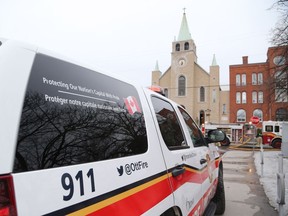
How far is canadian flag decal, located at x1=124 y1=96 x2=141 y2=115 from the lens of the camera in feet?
6.21

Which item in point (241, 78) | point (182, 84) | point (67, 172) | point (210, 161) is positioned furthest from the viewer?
point (182, 84)

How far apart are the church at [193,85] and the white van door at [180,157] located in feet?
143

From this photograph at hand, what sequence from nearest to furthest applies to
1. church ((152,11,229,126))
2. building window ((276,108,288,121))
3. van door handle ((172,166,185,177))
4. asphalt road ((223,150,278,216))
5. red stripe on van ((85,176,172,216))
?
1. red stripe on van ((85,176,172,216))
2. van door handle ((172,166,185,177))
3. asphalt road ((223,150,278,216))
4. building window ((276,108,288,121))
5. church ((152,11,229,126))

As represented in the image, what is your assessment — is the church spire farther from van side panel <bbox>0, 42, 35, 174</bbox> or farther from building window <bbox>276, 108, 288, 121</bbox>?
van side panel <bbox>0, 42, 35, 174</bbox>

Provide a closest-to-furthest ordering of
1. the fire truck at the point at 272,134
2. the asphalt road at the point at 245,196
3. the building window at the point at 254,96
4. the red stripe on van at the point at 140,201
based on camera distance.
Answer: the red stripe on van at the point at 140,201 → the asphalt road at the point at 245,196 → the fire truck at the point at 272,134 → the building window at the point at 254,96

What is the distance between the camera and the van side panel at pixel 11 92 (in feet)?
3.25

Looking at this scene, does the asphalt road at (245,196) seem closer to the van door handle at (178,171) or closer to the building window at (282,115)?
the van door handle at (178,171)

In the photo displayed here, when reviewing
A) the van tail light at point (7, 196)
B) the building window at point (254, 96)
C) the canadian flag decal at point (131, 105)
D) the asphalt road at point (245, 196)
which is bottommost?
the asphalt road at point (245, 196)

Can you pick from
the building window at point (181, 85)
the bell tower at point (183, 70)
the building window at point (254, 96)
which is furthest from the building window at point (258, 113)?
the building window at point (181, 85)

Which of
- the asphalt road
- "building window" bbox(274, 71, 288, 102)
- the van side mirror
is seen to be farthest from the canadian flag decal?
"building window" bbox(274, 71, 288, 102)

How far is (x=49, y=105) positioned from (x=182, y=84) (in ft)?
158

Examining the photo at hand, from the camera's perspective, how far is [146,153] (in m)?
1.89

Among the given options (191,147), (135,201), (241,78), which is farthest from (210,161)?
(241,78)

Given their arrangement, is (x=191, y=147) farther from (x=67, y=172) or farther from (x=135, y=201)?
(x=67, y=172)
